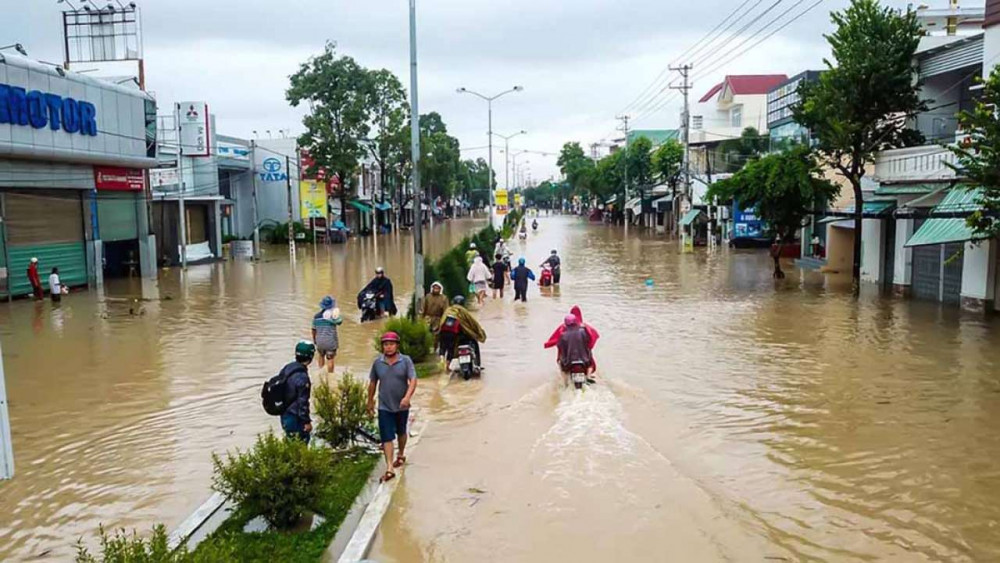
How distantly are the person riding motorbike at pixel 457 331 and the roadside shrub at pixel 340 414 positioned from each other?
4347 mm

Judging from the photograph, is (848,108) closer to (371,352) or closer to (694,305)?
(694,305)

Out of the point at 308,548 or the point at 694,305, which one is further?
the point at 694,305

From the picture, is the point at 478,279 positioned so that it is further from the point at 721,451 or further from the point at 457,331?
the point at 721,451

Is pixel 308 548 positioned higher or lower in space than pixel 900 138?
lower

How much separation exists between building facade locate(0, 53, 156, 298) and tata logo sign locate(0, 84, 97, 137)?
0.03 metres

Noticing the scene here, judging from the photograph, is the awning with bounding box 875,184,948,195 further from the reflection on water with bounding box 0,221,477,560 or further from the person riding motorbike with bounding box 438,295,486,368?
the reflection on water with bounding box 0,221,477,560

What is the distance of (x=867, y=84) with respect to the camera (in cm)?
2459

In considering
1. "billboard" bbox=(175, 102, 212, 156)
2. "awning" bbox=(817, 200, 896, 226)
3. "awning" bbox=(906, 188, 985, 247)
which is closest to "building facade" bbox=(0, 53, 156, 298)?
"billboard" bbox=(175, 102, 212, 156)

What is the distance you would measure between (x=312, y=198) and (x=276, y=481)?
5607cm

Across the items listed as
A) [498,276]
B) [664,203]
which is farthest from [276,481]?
[664,203]

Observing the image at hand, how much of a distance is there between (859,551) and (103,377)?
40.6ft

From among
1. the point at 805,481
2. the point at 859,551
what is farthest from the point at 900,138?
the point at 859,551

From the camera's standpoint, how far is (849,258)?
32656 millimetres

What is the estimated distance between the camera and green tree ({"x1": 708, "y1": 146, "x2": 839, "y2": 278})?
27797 mm
